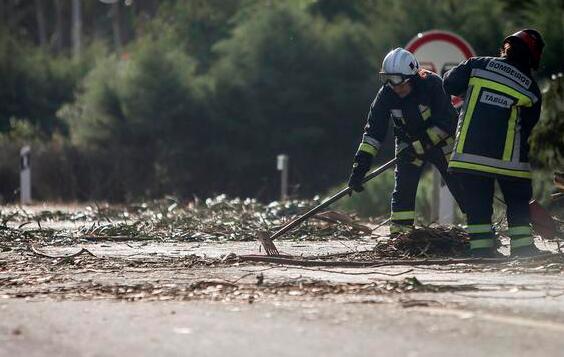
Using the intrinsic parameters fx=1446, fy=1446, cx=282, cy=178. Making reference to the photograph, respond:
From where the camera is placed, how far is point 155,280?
952cm

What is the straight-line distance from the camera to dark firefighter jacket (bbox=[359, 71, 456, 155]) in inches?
469

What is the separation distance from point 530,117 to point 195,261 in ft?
8.93

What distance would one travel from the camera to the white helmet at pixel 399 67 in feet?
38.4

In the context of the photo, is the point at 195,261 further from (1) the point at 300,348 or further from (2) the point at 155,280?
(1) the point at 300,348

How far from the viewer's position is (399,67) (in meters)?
11.7

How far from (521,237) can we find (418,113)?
1.65m

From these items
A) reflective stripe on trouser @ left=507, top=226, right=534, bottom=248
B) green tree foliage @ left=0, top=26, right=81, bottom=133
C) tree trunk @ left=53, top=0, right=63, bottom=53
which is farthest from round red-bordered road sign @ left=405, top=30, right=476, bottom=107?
tree trunk @ left=53, top=0, right=63, bottom=53

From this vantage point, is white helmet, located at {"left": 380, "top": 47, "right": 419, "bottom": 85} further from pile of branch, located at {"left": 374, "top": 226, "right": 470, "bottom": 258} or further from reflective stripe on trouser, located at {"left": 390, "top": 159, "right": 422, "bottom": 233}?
pile of branch, located at {"left": 374, "top": 226, "right": 470, "bottom": 258}

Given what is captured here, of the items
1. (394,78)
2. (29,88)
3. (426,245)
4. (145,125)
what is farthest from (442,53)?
(29,88)

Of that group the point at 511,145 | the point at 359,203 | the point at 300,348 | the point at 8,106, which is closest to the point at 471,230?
the point at 511,145

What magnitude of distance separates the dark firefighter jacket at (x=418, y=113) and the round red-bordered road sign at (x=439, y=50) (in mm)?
2401

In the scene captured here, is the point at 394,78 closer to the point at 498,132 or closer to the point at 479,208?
the point at 498,132

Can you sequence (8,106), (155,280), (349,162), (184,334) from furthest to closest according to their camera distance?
1. (8,106)
2. (349,162)
3. (155,280)
4. (184,334)

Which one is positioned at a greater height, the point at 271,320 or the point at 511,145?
the point at 511,145
